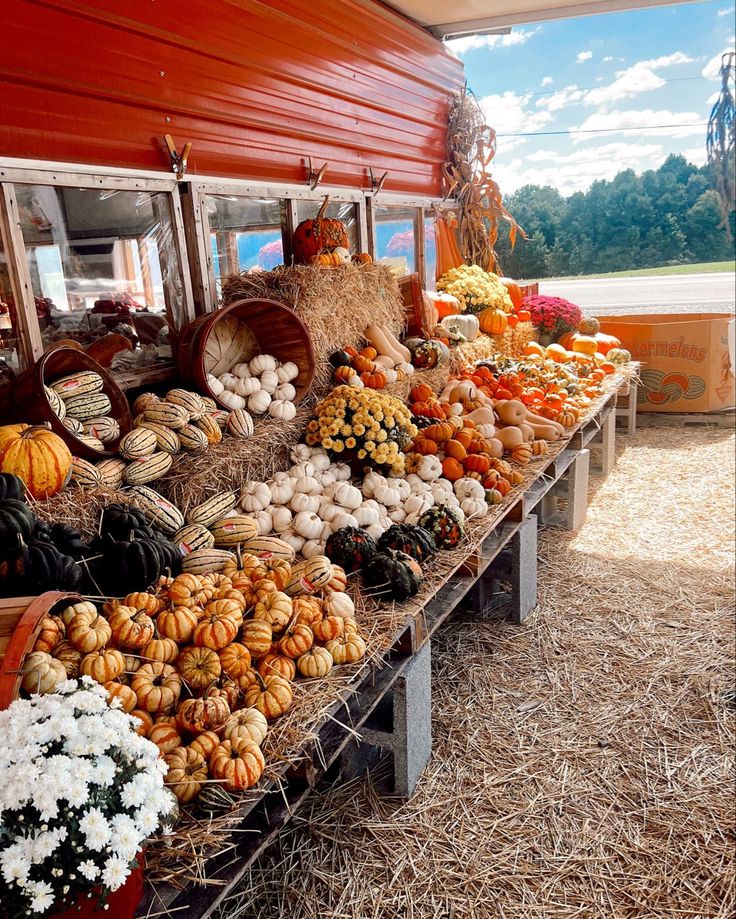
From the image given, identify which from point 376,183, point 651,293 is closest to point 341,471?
point 376,183

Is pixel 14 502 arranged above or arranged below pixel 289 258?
below

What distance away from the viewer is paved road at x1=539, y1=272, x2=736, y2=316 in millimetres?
19016

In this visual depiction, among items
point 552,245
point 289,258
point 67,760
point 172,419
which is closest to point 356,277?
point 289,258

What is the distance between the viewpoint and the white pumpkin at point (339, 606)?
9.00 feet

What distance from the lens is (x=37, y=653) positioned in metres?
1.98

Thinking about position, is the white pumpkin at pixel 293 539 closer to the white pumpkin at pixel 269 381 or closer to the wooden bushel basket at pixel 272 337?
the wooden bushel basket at pixel 272 337

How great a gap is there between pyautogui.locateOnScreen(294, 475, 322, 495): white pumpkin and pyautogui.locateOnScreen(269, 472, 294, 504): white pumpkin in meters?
0.04

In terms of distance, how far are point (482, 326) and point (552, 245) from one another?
1309cm

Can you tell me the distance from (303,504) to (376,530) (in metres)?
0.41

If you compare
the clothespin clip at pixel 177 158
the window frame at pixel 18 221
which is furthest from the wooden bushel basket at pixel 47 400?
the clothespin clip at pixel 177 158

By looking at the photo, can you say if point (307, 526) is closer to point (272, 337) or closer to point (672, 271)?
point (272, 337)

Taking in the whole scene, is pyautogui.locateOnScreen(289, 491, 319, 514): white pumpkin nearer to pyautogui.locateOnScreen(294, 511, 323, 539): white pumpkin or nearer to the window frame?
pyautogui.locateOnScreen(294, 511, 323, 539): white pumpkin

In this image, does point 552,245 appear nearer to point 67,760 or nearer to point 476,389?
point 476,389

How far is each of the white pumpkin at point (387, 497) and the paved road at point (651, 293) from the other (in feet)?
44.9
